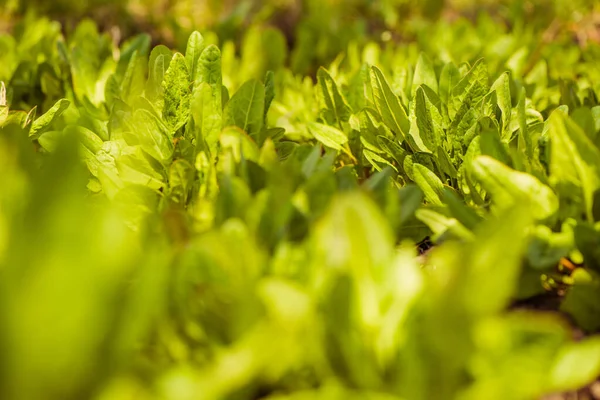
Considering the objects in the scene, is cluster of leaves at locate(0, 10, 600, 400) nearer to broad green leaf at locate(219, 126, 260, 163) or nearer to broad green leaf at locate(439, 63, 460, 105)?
broad green leaf at locate(219, 126, 260, 163)

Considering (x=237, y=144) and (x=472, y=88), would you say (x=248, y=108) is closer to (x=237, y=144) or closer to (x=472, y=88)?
(x=237, y=144)

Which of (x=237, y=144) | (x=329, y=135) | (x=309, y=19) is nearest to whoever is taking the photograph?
(x=237, y=144)

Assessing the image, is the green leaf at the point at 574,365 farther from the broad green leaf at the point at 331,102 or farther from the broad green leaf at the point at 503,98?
the broad green leaf at the point at 331,102

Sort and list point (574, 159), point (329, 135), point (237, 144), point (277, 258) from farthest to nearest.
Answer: point (329, 135) < point (237, 144) < point (574, 159) < point (277, 258)

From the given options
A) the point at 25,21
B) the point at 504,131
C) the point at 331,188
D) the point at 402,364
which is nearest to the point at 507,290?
the point at 402,364

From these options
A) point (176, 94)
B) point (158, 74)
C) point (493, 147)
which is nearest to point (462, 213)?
point (493, 147)

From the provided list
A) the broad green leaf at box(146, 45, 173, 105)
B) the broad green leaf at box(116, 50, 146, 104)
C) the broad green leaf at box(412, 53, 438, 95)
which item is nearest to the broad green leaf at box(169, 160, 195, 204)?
the broad green leaf at box(146, 45, 173, 105)

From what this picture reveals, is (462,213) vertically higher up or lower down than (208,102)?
lower down
